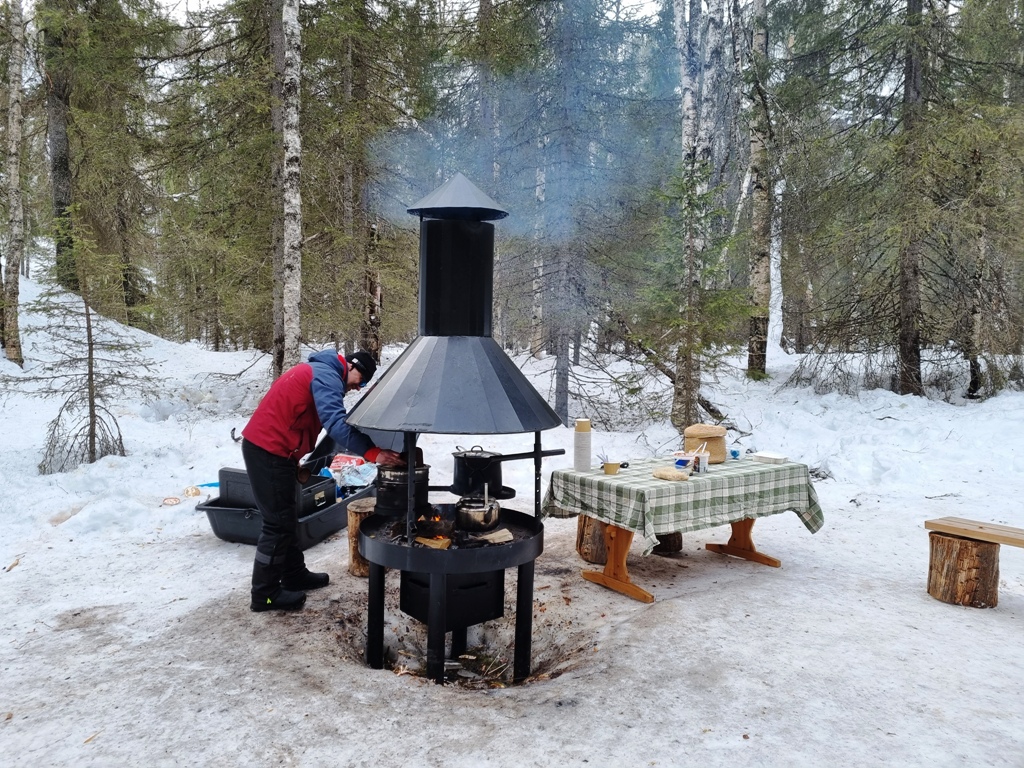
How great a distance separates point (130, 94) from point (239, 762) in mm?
10281

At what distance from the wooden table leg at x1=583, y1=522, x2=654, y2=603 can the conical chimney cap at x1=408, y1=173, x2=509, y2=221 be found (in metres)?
2.36

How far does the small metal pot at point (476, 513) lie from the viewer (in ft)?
12.4

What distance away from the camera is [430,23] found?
11.1m

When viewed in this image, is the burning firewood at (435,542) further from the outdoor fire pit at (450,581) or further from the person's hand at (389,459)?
the person's hand at (389,459)

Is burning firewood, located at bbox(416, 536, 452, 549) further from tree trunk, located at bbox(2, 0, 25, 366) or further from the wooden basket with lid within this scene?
tree trunk, located at bbox(2, 0, 25, 366)

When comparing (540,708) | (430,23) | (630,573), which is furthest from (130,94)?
(540,708)

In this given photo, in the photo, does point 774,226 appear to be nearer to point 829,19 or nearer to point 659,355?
point 829,19

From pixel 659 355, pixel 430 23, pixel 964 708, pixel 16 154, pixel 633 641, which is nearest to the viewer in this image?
pixel 964 708

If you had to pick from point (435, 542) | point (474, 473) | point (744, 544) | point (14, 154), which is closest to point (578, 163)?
point (744, 544)

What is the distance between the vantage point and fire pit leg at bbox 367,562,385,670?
3.85 metres

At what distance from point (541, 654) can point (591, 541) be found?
1.33 meters

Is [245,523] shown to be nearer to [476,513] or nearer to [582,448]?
[476,513]

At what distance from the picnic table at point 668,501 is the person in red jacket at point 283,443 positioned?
1.77 meters

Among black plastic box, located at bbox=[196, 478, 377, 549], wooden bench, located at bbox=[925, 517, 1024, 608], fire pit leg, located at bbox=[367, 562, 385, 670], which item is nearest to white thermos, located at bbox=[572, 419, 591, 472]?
fire pit leg, located at bbox=[367, 562, 385, 670]
